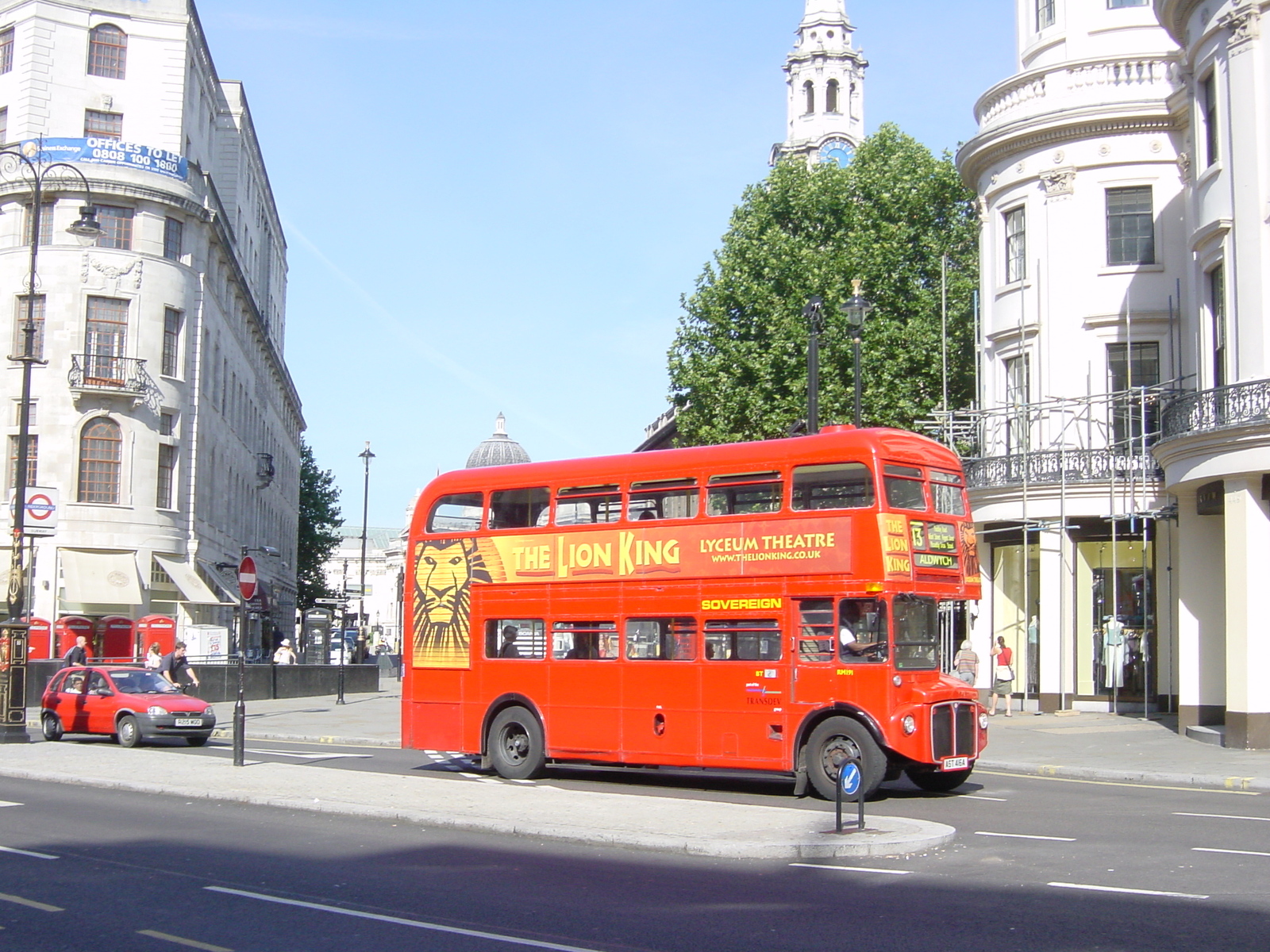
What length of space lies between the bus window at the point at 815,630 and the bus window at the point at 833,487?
3.75 feet

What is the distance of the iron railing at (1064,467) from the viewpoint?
29875 mm

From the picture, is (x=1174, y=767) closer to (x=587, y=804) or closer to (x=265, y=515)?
(x=587, y=804)

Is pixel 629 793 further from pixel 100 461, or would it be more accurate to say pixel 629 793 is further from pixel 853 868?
pixel 100 461

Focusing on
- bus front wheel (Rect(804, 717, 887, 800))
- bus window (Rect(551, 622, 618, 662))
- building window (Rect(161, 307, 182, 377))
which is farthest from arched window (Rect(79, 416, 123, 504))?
bus front wheel (Rect(804, 717, 887, 800))

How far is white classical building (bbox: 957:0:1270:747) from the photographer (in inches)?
1164

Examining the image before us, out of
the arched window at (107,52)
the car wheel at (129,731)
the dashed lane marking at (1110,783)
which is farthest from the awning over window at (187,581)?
the dashed lane marking at (1110,783)

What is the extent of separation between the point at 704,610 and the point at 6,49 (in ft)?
130

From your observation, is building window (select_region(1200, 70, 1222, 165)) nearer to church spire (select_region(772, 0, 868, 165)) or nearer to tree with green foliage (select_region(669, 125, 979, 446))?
tree with green foliage (select_region(669, 125, 979, 446))

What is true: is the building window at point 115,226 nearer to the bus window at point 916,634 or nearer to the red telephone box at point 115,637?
the red telephone box at point 115,637

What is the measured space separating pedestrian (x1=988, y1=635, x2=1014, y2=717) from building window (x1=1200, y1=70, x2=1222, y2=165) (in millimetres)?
10905

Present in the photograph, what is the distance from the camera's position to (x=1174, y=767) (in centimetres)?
2047

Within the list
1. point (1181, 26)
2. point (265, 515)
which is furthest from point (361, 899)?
point (265, 515)

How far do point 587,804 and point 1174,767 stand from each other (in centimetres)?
992

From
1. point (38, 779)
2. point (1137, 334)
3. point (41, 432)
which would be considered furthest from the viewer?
point (41, 432)
